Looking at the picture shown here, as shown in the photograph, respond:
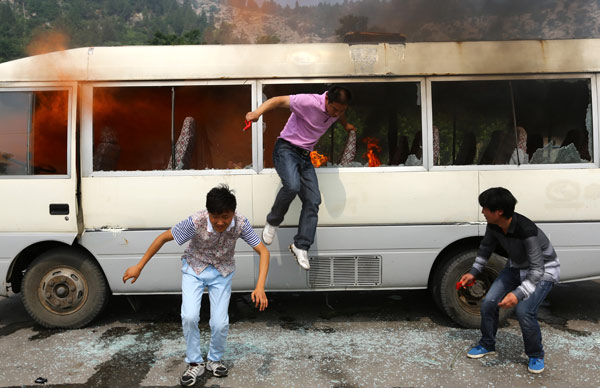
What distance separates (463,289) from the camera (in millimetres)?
4766

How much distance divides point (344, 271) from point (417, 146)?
1401 mm

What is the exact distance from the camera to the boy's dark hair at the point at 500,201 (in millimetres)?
3635

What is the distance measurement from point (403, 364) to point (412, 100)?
245 cm

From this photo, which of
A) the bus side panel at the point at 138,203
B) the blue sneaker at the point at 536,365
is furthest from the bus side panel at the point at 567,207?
the bus side panel at the point at 138,203

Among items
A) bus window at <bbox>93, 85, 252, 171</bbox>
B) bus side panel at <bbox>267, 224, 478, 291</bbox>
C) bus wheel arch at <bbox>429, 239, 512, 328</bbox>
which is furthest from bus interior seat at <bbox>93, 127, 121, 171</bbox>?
bus wheel arch at <bbox>429, 239, 512, 328</bbox>

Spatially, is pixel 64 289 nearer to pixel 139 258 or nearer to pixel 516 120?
pixel 139 258

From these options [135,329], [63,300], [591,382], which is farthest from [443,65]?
[63,300]

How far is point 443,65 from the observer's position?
15.1ft

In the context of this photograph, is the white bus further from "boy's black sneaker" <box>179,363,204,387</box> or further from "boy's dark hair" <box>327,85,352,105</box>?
"boy's black sneaker" <box>179,363,204,387</box>

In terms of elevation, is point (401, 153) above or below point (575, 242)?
above

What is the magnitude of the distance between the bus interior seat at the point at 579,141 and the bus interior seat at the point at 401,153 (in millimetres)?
1565

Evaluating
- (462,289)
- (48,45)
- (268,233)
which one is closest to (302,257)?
(268,233)

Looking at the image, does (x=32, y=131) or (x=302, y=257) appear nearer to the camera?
(x=302, y=257)

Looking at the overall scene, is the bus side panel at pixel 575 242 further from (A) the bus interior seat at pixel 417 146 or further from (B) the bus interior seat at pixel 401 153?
(B) the bus interior seat at pixel 401 153
